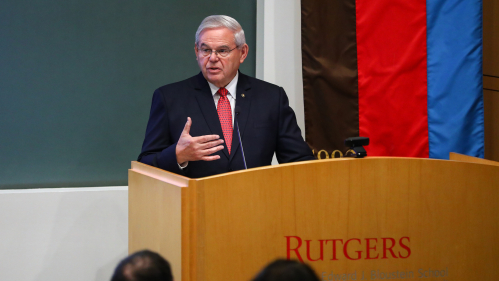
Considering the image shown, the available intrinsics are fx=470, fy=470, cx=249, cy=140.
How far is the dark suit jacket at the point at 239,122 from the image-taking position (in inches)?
70.7

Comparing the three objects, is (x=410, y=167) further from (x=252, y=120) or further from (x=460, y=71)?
(x=460, y=71)

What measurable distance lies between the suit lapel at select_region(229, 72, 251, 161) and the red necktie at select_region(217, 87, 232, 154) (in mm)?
43

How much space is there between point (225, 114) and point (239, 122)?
0.08 meters

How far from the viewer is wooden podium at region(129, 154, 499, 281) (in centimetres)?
116

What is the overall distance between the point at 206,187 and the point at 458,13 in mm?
2193

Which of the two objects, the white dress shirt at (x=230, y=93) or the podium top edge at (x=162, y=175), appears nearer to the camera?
the podium top edge at (x=162, y=175)

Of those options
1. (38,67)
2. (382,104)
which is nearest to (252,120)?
(382,104)

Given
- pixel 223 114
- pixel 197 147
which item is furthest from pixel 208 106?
pixel 197 147

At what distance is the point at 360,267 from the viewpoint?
1.21 m

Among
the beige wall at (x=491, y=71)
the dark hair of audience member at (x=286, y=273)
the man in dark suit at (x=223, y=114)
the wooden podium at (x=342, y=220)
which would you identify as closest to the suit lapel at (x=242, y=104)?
the man in dark suit at (x=223, y=114)

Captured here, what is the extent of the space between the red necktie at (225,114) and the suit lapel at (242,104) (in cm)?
4

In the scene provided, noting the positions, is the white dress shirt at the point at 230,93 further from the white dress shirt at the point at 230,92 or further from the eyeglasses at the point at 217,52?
the eyeglasses at the point at 217,52

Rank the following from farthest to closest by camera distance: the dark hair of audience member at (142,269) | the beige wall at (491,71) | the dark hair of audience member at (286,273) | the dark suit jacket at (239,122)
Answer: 1. the beige wall at (491,71)
2. the dark suit jacket at (239,122)
3. the dark hair of audience member at (142,269)
4. the dark hair of audience member at (286,273)

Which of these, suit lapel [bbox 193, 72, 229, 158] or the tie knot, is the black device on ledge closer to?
suit lapel [bbox 193, 72, 229, 158]
